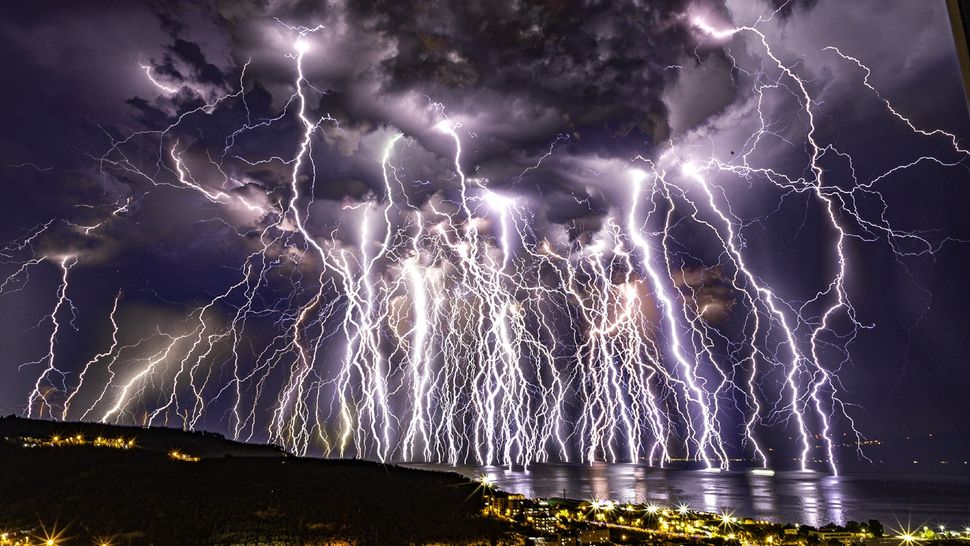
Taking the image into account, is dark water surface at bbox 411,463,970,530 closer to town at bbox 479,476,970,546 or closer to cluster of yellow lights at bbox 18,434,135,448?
town at bbox 479,476,970,546

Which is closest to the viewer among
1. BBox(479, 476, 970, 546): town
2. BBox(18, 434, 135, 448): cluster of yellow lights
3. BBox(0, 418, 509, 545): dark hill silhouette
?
BBox(0, 418, 509, 545): dark hill silhouette

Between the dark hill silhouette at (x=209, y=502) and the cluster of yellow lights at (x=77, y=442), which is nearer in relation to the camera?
the dark hill silhouette at (x=209, y=502)

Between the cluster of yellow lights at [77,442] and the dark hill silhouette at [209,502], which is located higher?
the cluster of yellow lights at [77,442]

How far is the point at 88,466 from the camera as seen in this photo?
2111 cm

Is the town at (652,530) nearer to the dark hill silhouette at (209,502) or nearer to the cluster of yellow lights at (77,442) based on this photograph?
the dark hill silhouette at (209,502)

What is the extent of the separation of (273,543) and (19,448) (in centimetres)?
1449

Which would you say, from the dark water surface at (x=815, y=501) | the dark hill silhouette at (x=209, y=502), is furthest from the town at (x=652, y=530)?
the dark water surface at (x=815, y=501)

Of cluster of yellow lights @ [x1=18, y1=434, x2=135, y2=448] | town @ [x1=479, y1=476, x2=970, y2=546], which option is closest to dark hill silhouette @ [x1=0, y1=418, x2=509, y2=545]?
cluster of yellow lights @ [x1=18, y1=434, x2=135, y2=448]

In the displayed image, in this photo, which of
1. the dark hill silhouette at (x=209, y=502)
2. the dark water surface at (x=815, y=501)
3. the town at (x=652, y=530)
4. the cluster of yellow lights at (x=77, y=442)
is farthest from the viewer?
the dark water surface at (x=815, y=501)

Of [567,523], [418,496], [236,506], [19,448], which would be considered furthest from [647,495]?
[19,448]

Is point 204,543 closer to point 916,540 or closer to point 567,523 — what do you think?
point 567,523

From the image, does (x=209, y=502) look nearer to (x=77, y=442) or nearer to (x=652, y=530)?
(x=77, y=442)

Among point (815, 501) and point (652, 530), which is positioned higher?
point (652, 530)

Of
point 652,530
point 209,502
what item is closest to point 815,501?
point 652,530
